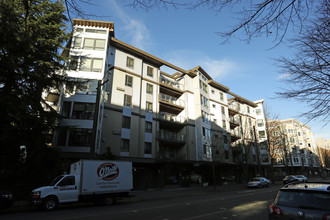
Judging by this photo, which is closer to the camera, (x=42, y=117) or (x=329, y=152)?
(x=42, y=117)

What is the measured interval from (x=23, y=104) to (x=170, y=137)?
21.2 metres

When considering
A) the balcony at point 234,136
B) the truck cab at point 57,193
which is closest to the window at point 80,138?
the truck cab at point 57,193

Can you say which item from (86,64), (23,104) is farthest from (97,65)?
(23,104)

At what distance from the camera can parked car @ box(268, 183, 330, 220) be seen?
3.94 m

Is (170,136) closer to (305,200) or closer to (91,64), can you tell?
(91,64)

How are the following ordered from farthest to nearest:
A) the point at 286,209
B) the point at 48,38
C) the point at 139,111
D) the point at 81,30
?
1. the point at 139,111
2. the point at 81,30
3. the point at 48,38
4. the point at 286,209

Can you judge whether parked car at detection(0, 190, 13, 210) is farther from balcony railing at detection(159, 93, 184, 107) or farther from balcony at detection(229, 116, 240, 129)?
balcony at detection(229, 116, 240, 129)

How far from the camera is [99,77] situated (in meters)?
23.1

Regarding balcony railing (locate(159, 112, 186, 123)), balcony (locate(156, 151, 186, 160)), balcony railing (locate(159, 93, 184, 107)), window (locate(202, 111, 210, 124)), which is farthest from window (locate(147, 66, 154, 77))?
balcony (locate(156, 151, 186, 160))

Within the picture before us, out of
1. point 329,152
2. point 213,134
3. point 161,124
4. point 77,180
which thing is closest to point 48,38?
point 77,180

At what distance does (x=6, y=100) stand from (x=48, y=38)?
774cm

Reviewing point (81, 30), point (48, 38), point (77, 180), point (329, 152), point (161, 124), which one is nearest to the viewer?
point (77, 180)

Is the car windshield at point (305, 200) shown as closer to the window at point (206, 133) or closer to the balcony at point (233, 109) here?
the window at point (206, 133)

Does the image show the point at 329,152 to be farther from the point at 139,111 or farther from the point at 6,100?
the point at 6,100
